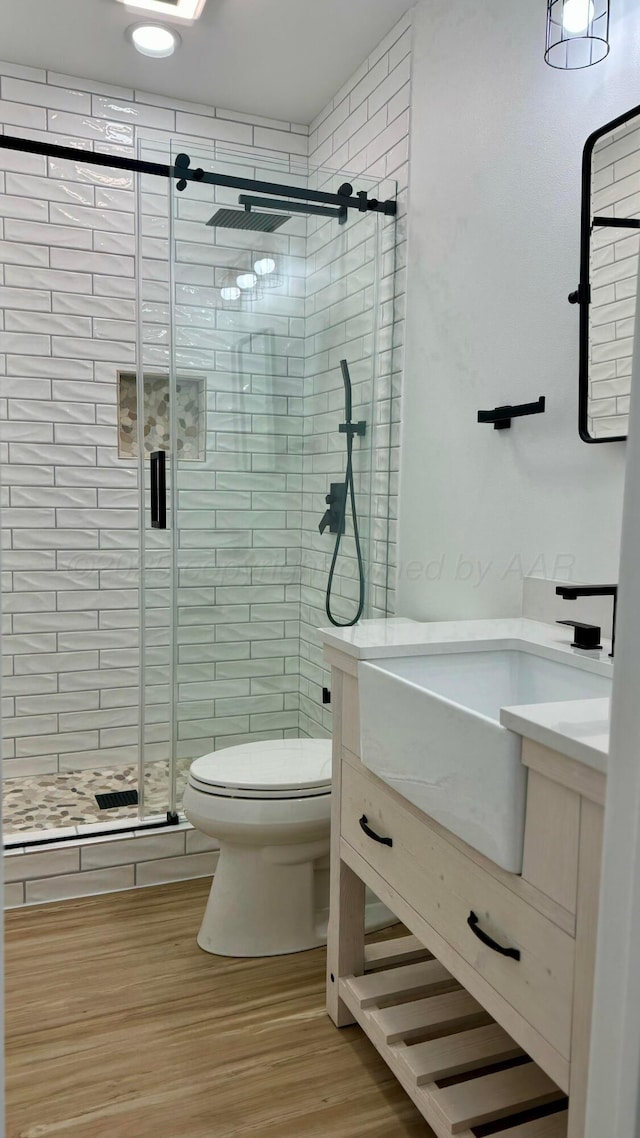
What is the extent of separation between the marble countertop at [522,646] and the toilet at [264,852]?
1.57 feet

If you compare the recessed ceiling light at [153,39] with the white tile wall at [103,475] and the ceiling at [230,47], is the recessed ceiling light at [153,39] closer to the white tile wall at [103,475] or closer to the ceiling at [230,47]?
the ceiling at [230,47]

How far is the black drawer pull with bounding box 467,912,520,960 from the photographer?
3.61ft

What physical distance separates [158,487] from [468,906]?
150 centimetres

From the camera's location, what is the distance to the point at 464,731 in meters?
1.15

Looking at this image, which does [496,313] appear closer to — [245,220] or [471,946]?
[245,220]

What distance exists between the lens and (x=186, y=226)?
7.27 ft

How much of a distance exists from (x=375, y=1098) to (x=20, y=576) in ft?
6.99

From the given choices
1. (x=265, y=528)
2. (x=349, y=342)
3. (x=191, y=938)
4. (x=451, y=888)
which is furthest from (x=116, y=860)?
(x=349, y=342)

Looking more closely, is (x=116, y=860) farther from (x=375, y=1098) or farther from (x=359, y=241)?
(x=359, y=241)

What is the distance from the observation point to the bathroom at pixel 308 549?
1.33 metres

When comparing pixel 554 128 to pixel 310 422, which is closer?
pixel 554 128

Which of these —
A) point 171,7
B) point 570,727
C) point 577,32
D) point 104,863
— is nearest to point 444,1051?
point 570,727

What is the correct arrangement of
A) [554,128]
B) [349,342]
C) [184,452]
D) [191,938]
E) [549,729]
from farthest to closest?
[349,342]
[184,452]
[191,938]
[554,128]
[549,729]

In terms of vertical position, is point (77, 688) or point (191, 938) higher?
point (77, 688)
